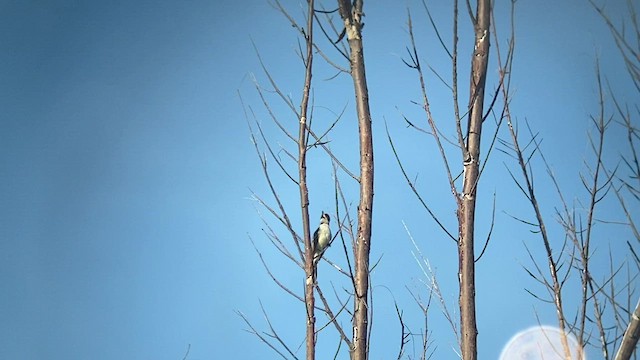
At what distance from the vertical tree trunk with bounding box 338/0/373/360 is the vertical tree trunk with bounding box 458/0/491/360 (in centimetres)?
32

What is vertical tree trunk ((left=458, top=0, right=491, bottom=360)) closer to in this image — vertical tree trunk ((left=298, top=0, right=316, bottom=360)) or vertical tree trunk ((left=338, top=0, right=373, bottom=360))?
vertical tree trunk ((left=338, top=0, right=373, bottom=360))

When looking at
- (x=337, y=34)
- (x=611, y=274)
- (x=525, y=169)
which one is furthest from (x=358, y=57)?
(x=611, y=274)

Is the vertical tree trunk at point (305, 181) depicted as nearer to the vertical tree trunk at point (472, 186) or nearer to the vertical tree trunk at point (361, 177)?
the vertical tree trunk at point (361, 177)

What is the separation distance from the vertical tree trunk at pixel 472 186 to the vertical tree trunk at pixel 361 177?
0.32 m

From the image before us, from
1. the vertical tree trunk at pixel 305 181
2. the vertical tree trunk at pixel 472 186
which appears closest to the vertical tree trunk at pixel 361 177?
the vertical tree trunk at pixel 305 181

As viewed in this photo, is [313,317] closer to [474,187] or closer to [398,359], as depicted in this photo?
[398,359]

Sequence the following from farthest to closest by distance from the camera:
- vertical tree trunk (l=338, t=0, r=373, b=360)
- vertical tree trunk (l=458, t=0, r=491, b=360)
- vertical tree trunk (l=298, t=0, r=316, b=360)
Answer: vertical tree trunk (l=298, t=0, r=316, b=360) < vertical tree trunk (l=338, t=0, r=373, b=360) < vertical tree trunk (l=458, t=0, r=491, b=360)

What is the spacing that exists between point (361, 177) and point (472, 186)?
15.0 inches

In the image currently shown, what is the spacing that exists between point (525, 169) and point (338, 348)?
1.43 metres

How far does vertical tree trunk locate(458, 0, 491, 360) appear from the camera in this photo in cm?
147

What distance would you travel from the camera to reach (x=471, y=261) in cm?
149

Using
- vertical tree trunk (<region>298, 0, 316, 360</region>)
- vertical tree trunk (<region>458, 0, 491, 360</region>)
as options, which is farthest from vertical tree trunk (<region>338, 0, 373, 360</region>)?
vertical tree trunk (<region>458, 0, 491, 360</region>)

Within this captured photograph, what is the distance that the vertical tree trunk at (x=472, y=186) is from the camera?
1.47 meters

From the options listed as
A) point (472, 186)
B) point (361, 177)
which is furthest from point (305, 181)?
point (472, 186)
